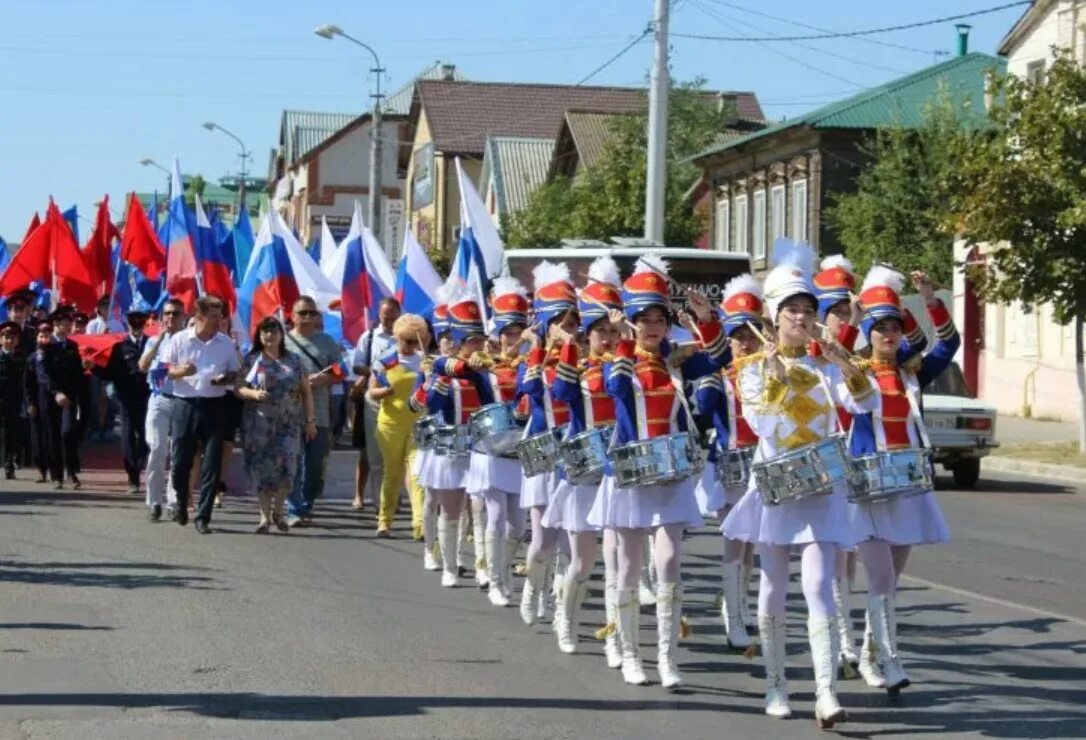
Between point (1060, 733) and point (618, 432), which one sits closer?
point (1060, 733)

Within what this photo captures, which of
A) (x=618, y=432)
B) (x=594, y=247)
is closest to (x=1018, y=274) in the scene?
(x=594, y=247)

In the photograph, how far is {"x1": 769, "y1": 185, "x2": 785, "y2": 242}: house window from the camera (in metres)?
58.6

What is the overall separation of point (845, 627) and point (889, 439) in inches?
44.3

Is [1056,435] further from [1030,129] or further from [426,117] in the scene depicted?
[426,117]

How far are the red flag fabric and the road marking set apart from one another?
9281mm

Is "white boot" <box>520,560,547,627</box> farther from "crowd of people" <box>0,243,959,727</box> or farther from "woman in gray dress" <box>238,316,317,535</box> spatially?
"woman in gray dress" <box>238,316,317,535</box>

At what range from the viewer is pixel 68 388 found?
22.0m

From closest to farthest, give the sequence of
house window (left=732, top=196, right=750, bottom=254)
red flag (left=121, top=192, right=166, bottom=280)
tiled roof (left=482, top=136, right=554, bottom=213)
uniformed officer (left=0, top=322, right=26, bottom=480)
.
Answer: uniformed officer (left=0, top=322, right=26, bottom=480)
red flag (left=121, top=192, right=166, bottom=280)
house window (left=732, top=196, right=750, bottom=254)
tiled roof (left=482, top=136, right=554, bottom=213)

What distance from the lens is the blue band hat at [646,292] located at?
1029 centimetres

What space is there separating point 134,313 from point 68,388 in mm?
1240

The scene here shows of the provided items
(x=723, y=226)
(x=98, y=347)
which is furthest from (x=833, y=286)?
(x=723, y=226)

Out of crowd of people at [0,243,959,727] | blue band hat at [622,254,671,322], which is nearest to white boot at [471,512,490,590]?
crowd of people at [0,243,959,727]

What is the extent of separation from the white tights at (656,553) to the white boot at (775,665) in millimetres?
804

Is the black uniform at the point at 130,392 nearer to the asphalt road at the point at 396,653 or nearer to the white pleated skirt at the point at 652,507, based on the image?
the asphalt road at the point at 396,653
